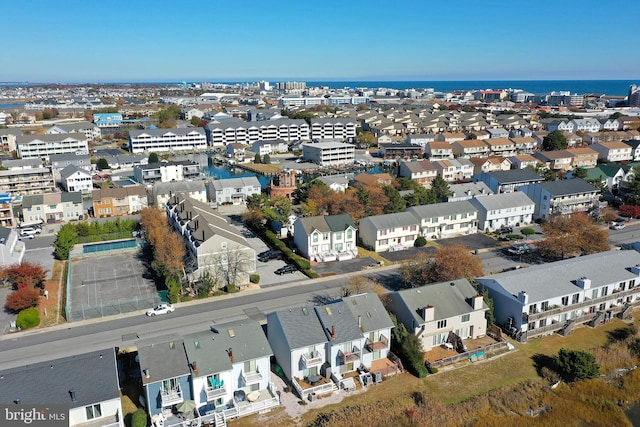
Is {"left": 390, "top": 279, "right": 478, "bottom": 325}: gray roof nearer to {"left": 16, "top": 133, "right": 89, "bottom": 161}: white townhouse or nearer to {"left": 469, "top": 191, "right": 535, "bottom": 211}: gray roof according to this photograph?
{"left": 469, "top": 191, "right": 535, "bottom": 211}: gray roof

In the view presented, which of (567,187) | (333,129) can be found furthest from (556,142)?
(333,129)

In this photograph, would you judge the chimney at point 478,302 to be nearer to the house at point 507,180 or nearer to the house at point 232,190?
the house at point 507,180

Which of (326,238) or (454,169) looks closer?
(326,238)

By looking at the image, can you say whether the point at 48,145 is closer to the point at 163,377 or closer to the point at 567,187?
the point at 163,377

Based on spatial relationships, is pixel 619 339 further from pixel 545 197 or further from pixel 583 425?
pixel 545 197

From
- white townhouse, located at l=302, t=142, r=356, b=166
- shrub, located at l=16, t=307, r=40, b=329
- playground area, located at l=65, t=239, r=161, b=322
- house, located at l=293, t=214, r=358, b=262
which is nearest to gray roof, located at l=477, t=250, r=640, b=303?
house, located at l=293, t=214, r=358, b=262

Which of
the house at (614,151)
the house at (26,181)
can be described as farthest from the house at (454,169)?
the house at (26,181)

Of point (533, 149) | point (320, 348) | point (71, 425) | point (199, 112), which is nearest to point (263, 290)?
point (320, 348)
